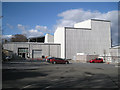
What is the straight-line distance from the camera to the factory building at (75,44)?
6147 centimetres

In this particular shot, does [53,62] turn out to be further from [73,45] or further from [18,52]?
[18,52]

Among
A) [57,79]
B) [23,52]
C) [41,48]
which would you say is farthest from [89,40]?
[57,79]

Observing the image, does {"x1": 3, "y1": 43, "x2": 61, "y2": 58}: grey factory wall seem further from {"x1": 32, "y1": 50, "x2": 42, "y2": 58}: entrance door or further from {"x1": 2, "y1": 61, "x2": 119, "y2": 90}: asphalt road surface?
{"x1": 2, "y1": 61, "x2": 119, "y2": 90}: asphalt road surface

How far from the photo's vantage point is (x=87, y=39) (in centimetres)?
6419

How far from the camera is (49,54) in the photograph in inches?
2537

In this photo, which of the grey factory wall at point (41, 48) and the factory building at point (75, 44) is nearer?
the factory building at point (75, 44)

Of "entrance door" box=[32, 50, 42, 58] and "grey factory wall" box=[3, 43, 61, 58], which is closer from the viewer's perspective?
"grey factory wall" box=[3, 43, 61, 58]

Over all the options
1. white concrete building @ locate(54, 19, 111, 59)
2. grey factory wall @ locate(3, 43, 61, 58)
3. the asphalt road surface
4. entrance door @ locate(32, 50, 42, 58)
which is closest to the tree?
grey factory wall @ locate(3, 43, 61, 58)

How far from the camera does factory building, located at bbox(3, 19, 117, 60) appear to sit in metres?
61.5

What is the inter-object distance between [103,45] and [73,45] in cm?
1423

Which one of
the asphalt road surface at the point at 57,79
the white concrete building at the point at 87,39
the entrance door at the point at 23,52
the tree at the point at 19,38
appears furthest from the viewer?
the tree at the point at 19,38

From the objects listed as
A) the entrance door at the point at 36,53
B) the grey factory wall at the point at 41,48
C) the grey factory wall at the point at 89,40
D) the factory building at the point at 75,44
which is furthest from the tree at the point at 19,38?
the grey factory wall at the point at 89,40

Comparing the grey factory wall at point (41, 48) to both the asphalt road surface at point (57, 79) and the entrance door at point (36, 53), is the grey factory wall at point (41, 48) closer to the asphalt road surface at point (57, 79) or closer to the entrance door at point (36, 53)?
the entrance door at point (36, 53)

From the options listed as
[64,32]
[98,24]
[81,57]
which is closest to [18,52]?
[64,32]
